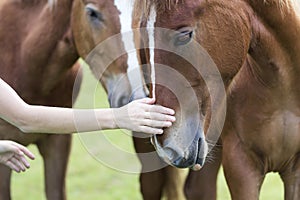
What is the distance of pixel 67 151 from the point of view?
5.04 meters

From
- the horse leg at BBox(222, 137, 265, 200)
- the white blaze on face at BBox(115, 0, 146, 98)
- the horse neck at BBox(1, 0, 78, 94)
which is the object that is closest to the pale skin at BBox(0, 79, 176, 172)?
the horse leg at BBox(222, 137, 265, 200)

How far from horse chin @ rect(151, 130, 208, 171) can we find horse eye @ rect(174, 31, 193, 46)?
37 centimetres

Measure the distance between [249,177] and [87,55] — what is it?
1196mm

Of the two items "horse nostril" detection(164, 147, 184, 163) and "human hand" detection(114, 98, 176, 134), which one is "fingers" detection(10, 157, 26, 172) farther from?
"horse nostril" detection(164, 147, 184, 163)

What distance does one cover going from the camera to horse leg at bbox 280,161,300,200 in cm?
390

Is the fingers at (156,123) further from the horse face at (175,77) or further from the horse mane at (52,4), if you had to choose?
the horse mane at (52,4)

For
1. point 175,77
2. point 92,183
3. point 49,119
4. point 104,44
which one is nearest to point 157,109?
point 175,77

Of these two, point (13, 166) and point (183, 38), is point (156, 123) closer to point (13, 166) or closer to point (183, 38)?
point (183, 38)

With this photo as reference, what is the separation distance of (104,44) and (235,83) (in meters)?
0.92

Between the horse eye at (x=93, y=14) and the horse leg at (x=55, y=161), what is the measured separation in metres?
0.81

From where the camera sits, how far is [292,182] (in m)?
3.93

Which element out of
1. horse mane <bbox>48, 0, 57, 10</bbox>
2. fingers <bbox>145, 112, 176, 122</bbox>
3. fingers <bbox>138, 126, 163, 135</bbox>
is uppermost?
horse mane <bbox>48, 0, 57, 10</bbox>

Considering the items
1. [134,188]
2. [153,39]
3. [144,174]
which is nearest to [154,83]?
[153,39]

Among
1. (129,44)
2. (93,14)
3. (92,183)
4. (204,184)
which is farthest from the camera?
(92,183)
